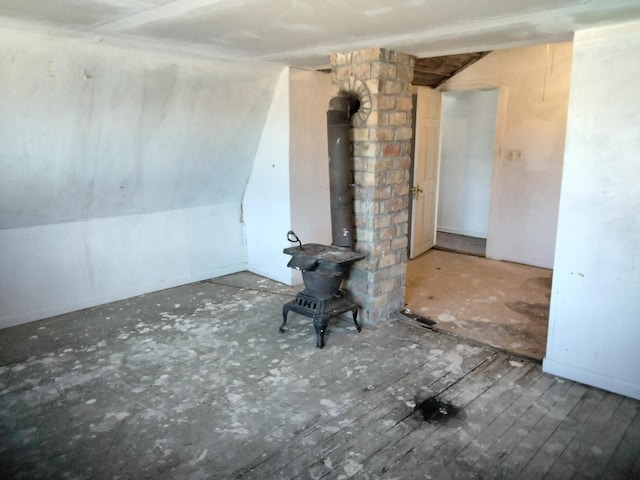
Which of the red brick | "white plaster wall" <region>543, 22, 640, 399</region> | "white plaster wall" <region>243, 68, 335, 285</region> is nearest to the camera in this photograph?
"white plaster wall" <region>543, 22, 640, 399</region>

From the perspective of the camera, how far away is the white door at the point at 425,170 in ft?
18.6

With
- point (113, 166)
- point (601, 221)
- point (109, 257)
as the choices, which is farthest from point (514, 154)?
point (109, 257)

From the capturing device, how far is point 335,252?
3658 millimetres

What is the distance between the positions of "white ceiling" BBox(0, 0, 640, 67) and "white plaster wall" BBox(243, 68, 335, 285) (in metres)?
1.17

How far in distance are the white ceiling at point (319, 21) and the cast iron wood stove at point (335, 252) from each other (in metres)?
0.56

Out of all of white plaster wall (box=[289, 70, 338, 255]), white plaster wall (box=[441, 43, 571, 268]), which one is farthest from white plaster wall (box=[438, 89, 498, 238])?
white plaster wall (box=[289, 70, 338, 255])

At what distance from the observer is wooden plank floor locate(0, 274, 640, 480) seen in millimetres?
2285

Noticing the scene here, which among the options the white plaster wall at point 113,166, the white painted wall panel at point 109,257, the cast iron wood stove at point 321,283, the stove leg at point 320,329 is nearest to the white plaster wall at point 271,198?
the white plaster wall at point 113,166

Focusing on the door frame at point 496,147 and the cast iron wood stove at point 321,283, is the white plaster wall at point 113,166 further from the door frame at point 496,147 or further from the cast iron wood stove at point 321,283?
the door frame at point 496,147

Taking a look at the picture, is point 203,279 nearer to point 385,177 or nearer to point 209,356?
point 209,356

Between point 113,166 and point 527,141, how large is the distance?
4.74m

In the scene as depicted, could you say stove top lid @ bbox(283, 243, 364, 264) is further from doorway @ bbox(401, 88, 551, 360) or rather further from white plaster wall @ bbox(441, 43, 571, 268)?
white plaster wall @ bbox(441, 43, 571, 268)

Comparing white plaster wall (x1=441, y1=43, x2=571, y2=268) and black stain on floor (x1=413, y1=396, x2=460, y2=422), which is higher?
white plaster wall (x1=441, y1=43, x2=571, y2=268)

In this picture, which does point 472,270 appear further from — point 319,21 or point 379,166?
point 319,21
